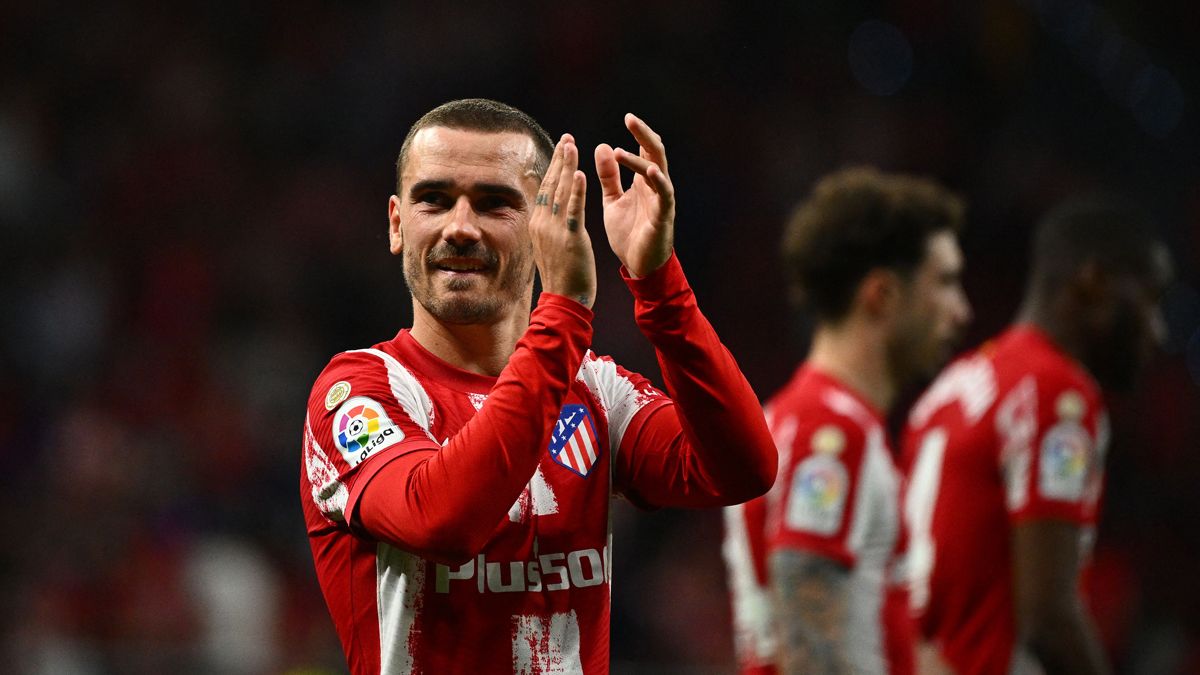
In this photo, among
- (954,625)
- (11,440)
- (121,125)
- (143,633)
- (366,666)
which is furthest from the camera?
(121,125)

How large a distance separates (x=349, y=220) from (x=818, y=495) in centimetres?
664

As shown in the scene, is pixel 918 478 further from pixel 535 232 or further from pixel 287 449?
pixel 287 449

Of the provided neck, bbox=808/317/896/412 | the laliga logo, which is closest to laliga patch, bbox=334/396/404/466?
the laliga logo

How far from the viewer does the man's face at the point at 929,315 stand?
474 centimetres

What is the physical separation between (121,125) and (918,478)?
24.4 ft

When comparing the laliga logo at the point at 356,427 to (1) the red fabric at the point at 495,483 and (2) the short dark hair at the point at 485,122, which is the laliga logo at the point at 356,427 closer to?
(1) the red fabric at the point at 495,483

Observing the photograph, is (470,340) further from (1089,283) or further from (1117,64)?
(1117,64)

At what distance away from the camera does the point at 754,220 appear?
36.0 feet

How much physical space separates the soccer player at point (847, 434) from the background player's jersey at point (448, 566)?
54.3 inches

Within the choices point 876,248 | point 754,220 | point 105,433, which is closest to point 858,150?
point 754,220

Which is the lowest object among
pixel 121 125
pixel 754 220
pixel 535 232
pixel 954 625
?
pixel 954 625

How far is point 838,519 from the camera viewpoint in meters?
4.24

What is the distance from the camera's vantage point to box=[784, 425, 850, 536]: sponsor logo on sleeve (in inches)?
167

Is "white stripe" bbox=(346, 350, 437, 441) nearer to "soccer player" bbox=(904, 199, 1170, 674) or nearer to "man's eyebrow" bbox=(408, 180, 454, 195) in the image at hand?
"man's eyebrow" bbox=(408, 180, 454, 195)
